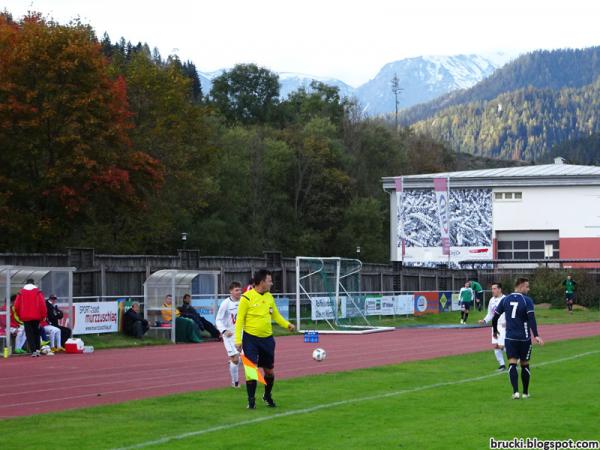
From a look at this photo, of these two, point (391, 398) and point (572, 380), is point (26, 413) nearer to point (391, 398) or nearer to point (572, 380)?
point (391, 398)

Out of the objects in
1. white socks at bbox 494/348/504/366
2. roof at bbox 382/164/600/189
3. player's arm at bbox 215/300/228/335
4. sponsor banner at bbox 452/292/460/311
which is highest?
roof at bbox 382/164/600/189

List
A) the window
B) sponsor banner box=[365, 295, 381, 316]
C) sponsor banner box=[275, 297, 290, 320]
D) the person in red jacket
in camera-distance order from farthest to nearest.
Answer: the window
sponsor banner box=[365, 295, 381, 316]
sponsor banner box=[275, 297, 290, 320]
the person in red jacket

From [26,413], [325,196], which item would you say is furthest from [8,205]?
[325,196]

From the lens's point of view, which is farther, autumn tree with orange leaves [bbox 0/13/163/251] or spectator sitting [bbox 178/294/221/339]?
autumn tree with orange leaves [bbox 0/13/163/251]

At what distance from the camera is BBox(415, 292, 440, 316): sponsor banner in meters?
54.3

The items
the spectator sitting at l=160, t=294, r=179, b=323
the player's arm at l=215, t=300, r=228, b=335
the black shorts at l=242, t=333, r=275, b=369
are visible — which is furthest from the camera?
the spectator sitting at l=160, t=294, r=179, b=323

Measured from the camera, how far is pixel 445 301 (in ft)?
190

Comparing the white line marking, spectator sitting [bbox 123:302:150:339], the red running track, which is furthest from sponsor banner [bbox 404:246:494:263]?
the white line marking

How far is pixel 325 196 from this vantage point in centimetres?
8662

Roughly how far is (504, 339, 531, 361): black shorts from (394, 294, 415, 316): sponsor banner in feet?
115

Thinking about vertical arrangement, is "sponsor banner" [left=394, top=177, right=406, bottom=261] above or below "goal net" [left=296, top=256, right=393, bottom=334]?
above

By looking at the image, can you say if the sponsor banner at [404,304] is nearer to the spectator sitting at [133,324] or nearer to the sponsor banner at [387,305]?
the sponsor banner at [387,305]

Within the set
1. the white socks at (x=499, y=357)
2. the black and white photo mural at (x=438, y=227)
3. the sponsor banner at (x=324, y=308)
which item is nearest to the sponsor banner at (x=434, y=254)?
the black and white photo mural at (x=438, y=227)

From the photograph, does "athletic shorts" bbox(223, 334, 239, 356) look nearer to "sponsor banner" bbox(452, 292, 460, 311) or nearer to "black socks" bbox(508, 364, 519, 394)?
"black socks" bbox(508, 364, 519, 394)
